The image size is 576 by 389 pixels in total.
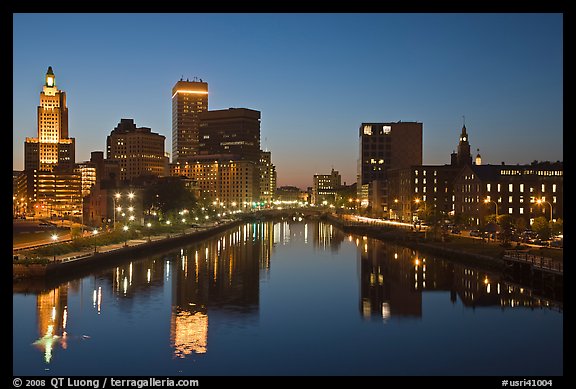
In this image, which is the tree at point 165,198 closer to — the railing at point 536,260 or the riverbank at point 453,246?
the riverbank at point 453,246

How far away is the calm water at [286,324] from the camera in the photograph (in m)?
31.5

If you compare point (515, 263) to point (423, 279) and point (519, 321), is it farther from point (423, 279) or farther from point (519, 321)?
point (519, 321)

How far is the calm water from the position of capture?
31.5 m

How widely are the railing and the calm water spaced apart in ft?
8.68

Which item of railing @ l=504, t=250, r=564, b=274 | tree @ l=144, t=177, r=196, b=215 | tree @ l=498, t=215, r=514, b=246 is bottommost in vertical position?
railing @ l=504, t=250, r=564, b=274

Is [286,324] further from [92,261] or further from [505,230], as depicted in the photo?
[505,230]

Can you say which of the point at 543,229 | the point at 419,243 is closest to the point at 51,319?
the point at 543,229

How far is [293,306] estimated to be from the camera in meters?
48.1

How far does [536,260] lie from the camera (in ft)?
181

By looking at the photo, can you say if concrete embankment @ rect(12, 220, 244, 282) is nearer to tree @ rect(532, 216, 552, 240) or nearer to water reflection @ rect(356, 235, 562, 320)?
water reflection @ rect(356, 235, 562, 320)

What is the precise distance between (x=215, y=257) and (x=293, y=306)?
3776cm

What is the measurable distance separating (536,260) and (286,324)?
91.5 ft

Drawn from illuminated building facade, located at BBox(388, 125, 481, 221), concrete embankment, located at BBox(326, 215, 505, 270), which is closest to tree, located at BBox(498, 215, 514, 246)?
concrete embankment, located at BBox(326, 215, 505, 270)
